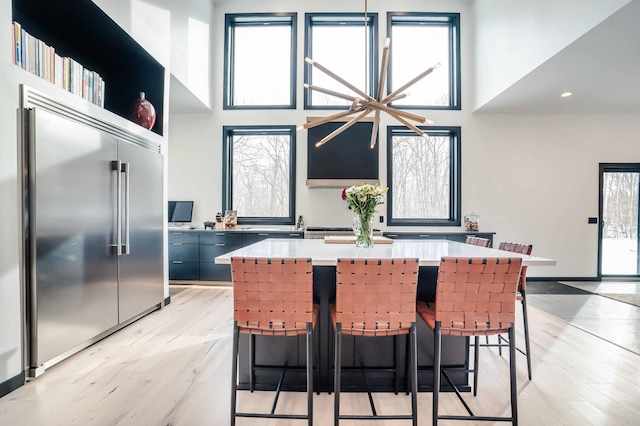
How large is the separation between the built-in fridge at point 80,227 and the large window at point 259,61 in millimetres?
2541

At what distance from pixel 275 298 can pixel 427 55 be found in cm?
545

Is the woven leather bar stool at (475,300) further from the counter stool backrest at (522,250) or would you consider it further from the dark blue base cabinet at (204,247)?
the dark blue base cabinet at (204,247)

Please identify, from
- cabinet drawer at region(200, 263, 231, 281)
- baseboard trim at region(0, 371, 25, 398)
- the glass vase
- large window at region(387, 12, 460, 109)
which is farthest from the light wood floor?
large window at region(387, 12, 460, 109)

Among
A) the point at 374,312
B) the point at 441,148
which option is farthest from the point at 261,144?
the point at 374,312

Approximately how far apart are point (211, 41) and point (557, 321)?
20.4 feet

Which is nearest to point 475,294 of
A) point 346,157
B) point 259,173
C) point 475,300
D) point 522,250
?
point 475,300

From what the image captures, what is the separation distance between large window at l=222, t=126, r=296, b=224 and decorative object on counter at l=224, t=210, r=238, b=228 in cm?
19

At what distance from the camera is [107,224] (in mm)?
2779

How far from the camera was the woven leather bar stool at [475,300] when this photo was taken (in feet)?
5.29

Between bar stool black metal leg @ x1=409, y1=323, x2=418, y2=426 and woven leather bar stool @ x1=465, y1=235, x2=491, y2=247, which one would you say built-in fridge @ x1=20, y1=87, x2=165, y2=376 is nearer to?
bar stool black metal leg @ x1=409, y1=323, x2=418, y2=426

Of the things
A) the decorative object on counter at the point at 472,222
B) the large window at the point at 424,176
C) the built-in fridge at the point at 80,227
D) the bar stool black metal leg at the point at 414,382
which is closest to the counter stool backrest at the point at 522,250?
the bar stool black metal leg at the point at 414,382

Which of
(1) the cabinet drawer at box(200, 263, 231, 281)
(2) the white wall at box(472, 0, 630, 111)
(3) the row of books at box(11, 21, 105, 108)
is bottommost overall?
(1) the cabinet drawer at box(200, 263, 231, 281)

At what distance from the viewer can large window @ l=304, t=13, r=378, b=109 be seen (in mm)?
5395

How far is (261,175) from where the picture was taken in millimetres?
5484
